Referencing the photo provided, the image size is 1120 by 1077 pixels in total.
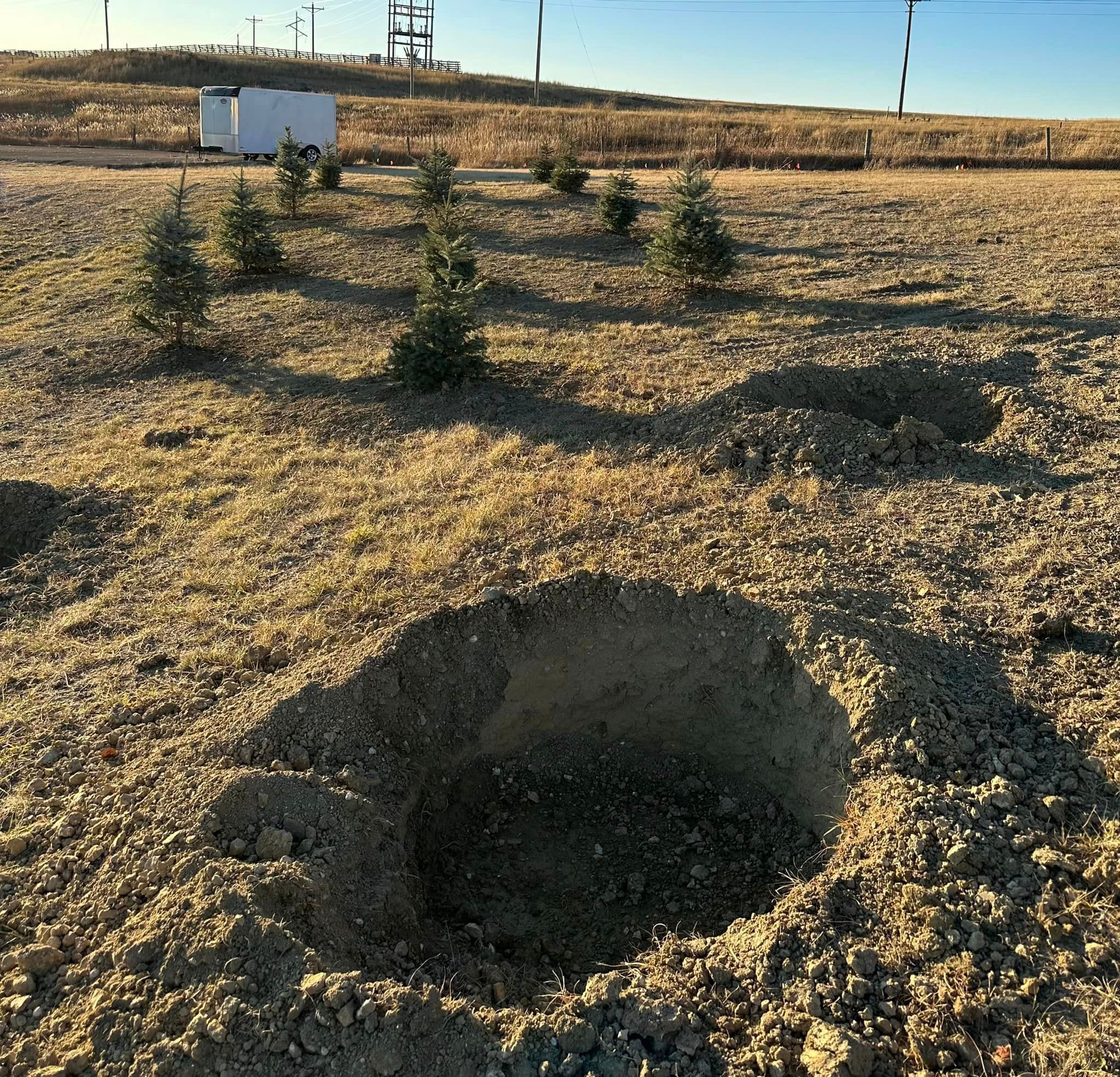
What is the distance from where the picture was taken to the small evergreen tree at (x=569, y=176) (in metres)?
19.2

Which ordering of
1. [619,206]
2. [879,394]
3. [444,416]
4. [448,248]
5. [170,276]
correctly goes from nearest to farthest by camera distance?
[879,394], [444,416], [448,248], [170,276], [619,206]

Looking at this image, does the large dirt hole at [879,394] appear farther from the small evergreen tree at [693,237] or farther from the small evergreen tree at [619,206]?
the small evergreen tree at [619,206]

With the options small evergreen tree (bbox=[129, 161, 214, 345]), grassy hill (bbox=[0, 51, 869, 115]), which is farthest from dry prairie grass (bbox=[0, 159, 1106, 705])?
grassy hill (bbox=[0, 51, 869, 115])

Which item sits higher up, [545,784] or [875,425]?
[875,425]

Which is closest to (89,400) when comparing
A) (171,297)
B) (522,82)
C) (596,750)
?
(171,297)

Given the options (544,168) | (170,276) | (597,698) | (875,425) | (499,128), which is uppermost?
(499,128)

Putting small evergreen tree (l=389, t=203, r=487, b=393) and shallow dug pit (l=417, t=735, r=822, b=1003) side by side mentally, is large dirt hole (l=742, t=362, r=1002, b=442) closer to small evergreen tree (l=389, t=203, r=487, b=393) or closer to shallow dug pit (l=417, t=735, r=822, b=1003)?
small evergreen tree (l=389, t=203, r=487, b=393)

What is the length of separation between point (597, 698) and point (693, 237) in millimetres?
8667

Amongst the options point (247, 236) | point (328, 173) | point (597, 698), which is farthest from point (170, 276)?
point (328, 173)

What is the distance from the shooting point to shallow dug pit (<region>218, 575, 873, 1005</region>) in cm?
368

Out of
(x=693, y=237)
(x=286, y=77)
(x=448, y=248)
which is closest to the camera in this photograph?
(x=448, y=248)

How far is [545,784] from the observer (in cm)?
482

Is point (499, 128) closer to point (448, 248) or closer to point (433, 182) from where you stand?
point (433, 182)

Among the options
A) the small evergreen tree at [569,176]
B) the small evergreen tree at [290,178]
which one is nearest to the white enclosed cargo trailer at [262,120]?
the small evergreen tree at [290,178]
